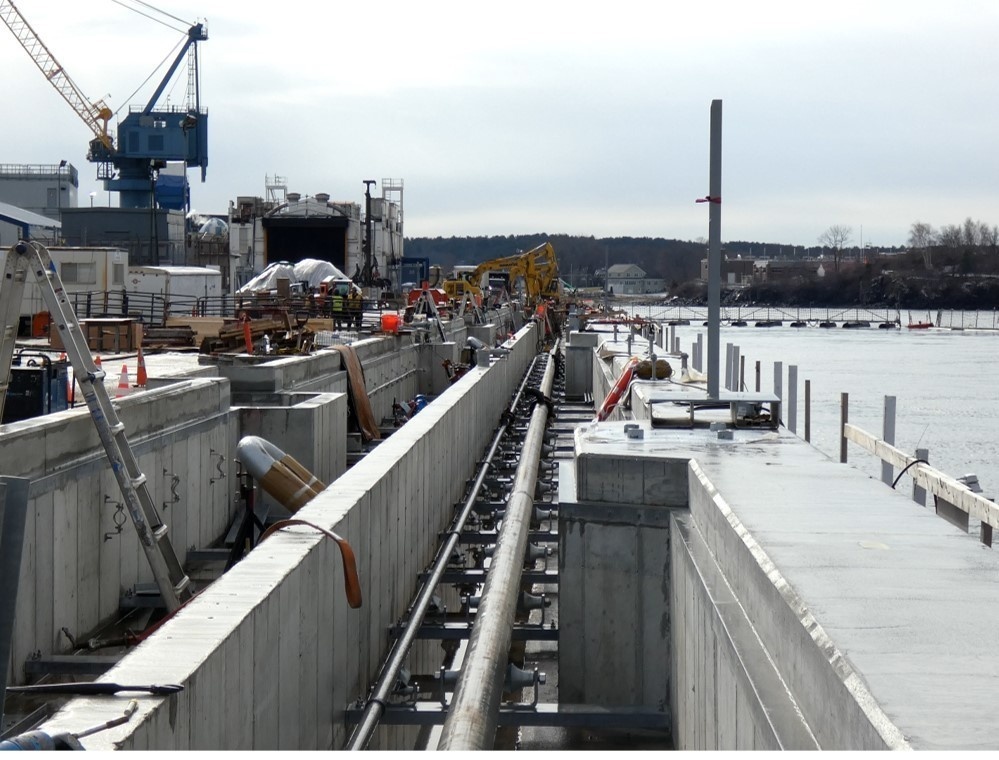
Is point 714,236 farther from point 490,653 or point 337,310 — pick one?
point 337,310

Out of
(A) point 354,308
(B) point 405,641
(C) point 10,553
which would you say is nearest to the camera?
(C) point 10,553

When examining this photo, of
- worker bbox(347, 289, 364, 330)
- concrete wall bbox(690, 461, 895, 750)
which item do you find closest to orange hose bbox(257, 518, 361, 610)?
concrete wall bbox(690, 461, 895, 750)

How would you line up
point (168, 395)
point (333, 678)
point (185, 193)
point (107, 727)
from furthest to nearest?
point (185, 193) → point (168, 395) → point (333, 678) → point (107, 727)

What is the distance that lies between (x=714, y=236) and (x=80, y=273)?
132 ft

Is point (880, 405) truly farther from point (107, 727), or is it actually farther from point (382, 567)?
point (107, 727)

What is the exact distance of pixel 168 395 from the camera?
48.4ft

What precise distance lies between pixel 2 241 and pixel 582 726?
56.4 metres

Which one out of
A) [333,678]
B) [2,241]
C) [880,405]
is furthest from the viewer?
[2,241]

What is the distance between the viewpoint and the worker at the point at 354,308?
42719 millimetres

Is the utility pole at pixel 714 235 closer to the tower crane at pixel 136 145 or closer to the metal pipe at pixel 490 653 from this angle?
the metal pipe at pixel 490 653

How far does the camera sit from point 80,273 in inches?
1954

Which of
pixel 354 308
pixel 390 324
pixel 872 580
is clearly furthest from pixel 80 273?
pixel 872 580

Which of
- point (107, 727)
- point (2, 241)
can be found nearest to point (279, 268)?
point (2, 241)

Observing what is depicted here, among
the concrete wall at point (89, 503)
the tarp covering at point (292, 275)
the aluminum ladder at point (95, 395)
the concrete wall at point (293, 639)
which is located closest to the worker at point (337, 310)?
the tarp covering at point (292, 275)
